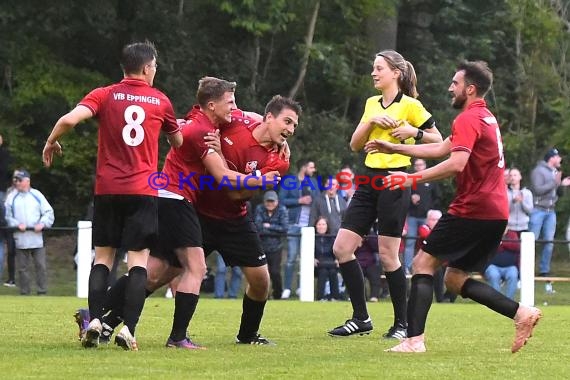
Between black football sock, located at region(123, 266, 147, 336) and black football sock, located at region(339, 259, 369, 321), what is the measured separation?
2.50m

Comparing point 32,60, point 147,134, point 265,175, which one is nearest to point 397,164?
point 265,175

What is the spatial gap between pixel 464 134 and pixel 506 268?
10.5 metres

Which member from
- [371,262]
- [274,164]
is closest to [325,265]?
[371,262]

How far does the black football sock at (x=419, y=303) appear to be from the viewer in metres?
9.34

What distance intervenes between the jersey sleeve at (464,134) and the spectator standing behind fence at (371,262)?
33.5ft

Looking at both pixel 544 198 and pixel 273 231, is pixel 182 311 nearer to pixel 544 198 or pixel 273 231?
pixel 273 231

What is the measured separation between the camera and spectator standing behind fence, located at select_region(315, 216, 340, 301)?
64.7 ft

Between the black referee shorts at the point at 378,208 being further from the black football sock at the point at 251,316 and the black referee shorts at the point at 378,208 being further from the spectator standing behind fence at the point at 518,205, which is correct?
the spectator standing behind fence at the point at 518,205

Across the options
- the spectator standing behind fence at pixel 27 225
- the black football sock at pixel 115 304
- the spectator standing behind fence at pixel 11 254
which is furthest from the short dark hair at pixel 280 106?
the spectator standing behind fence at pixel 11 254

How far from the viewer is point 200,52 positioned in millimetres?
29094

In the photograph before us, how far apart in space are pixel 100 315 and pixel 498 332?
435 cm

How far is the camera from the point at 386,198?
1098 centimetres

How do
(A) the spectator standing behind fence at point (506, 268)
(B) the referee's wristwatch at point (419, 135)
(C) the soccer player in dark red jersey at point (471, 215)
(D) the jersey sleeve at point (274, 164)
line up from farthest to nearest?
1. (A) the spectator standing behind fence at point (506, 268)
2. (B) the referee's wristwatch at point (419, 135)
3. (D) the jersey sleeve at point (274, 164)
4. (C) the soccer player in dark red jersey at point (471, 215)

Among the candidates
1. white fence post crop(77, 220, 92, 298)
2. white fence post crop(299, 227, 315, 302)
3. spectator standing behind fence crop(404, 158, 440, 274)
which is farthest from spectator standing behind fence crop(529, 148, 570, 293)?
white fence post crop(77, 220, 92, 298)
